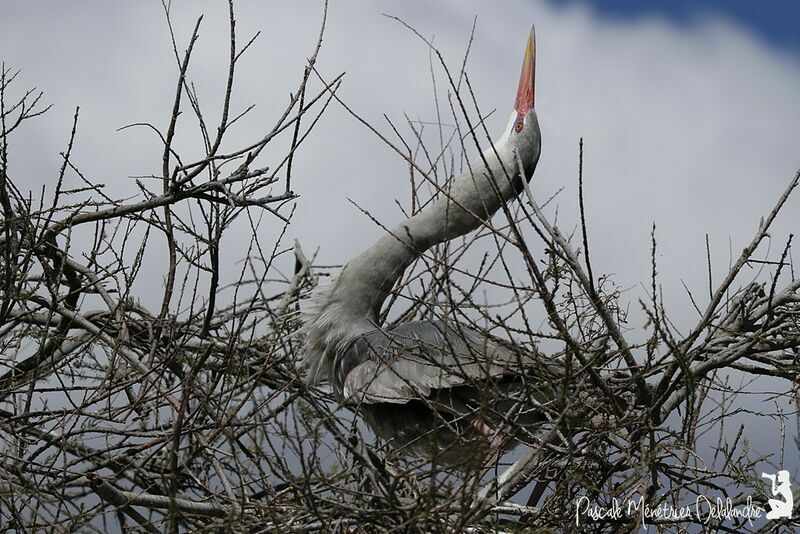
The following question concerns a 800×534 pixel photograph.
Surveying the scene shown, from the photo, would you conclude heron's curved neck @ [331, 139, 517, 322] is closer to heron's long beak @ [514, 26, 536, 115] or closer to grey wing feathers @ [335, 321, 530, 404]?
grey wing feathers @ [335, 321, 530, 404]

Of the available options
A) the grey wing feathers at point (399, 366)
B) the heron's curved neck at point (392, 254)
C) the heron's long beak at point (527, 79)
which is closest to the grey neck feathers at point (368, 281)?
the heron's curved neck at point (392, 254)

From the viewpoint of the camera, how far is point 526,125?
4875 mm

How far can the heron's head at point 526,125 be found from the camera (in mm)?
4816

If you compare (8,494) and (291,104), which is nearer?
(8,494)

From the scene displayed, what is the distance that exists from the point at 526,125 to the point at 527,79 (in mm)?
365

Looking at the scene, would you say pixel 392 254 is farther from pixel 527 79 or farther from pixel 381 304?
pixel 527 79

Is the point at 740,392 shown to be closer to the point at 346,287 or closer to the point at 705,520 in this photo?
the point at 705,520

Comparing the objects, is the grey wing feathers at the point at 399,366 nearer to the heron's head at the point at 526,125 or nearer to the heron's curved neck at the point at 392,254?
the heron's curved neck at the point at 392,254

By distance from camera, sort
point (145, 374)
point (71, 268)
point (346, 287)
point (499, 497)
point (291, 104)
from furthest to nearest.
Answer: point (346, 287) < point (71, 268) < point (291, 104) < point (145, 374) < point (499, 497)

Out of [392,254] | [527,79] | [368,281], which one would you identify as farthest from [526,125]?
[368,281]

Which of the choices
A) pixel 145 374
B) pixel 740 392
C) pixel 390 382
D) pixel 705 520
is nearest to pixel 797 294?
pixel 740 392

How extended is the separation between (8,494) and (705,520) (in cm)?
215

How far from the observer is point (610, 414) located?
9.70 ft

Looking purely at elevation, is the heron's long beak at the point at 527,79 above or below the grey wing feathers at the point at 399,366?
above
